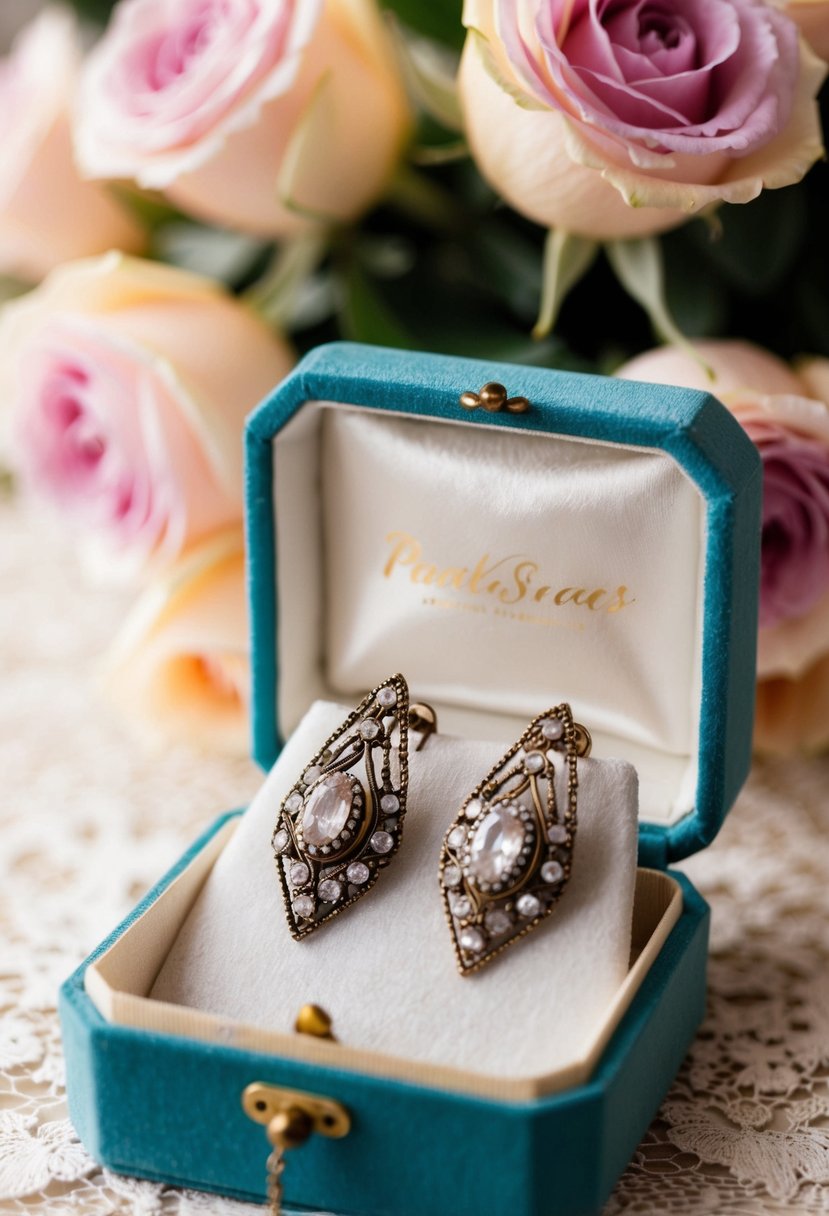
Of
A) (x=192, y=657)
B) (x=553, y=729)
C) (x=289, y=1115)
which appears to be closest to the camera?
(x=289, y=1115)

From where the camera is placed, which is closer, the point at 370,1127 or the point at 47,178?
the point at 370,1127

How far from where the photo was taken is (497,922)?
2.84 feet

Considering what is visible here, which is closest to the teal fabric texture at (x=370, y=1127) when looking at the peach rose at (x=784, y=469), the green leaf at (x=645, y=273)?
the peach rose at (x=784, y=469)

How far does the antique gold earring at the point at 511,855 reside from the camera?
87cm

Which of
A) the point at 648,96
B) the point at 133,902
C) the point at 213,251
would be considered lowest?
the point at 133,902

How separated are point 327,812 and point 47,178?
2.23ft

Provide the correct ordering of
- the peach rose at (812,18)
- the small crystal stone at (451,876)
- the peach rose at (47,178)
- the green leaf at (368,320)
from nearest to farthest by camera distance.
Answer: the small crystal stone at (451,876) → the peach rose at (812,18) → the green leaf at (368,320) → the peach rose at (47,178)

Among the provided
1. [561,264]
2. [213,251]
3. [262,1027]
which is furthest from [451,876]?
[213,251]

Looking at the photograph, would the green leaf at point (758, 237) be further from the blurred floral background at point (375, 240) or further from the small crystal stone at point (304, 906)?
the small crystal stone at point (304, 906)

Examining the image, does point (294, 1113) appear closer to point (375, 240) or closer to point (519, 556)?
point (519, 556)

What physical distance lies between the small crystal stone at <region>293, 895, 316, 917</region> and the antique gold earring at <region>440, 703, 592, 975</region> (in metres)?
0.08

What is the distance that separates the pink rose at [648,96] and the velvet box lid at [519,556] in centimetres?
13

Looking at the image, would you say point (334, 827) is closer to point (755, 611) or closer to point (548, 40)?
point (755, 611)

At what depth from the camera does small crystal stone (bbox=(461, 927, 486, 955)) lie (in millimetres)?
865
